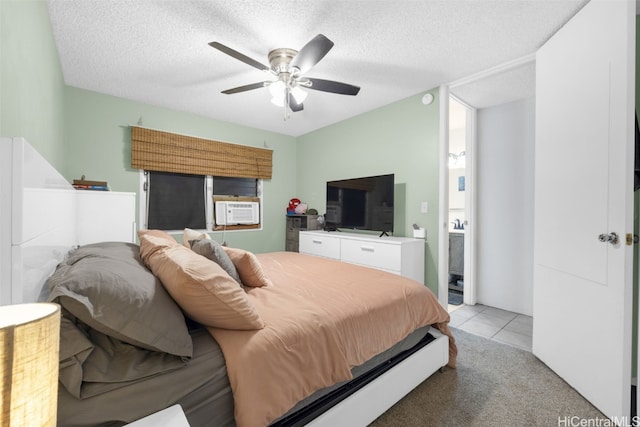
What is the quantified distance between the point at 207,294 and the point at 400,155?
292 cm

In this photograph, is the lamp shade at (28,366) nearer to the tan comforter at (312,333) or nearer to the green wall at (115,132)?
the tan comforter at (312,333)

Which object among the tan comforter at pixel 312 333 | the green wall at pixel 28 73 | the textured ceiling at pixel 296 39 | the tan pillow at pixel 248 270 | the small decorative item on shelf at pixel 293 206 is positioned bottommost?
the tan comforter at pixel 312 333

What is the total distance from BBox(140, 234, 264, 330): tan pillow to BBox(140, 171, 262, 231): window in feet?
9.25

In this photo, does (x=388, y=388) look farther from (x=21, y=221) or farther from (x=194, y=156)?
(x=194, y=156)

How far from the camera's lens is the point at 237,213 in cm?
415

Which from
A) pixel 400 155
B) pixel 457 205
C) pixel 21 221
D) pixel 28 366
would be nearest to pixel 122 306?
pixel 21 221

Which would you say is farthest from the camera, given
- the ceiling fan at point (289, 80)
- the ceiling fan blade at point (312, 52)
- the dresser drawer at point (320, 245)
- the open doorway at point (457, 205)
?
the open doorway at point (457, 205)

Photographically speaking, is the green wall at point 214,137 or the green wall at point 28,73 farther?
the green wall at point 214,137

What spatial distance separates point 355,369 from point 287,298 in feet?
1.68

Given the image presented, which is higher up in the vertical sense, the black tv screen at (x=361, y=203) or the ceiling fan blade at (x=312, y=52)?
the ceiling fan blade at (x=312, y=52)

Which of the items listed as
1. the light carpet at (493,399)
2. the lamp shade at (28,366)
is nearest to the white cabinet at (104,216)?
the lamp shade at (28,366)

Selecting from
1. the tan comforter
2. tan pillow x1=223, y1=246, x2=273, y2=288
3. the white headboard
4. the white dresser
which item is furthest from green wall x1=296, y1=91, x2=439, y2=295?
the white headboard

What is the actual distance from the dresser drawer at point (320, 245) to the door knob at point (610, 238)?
2367 millimetres

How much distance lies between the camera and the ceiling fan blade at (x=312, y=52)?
169 cm
